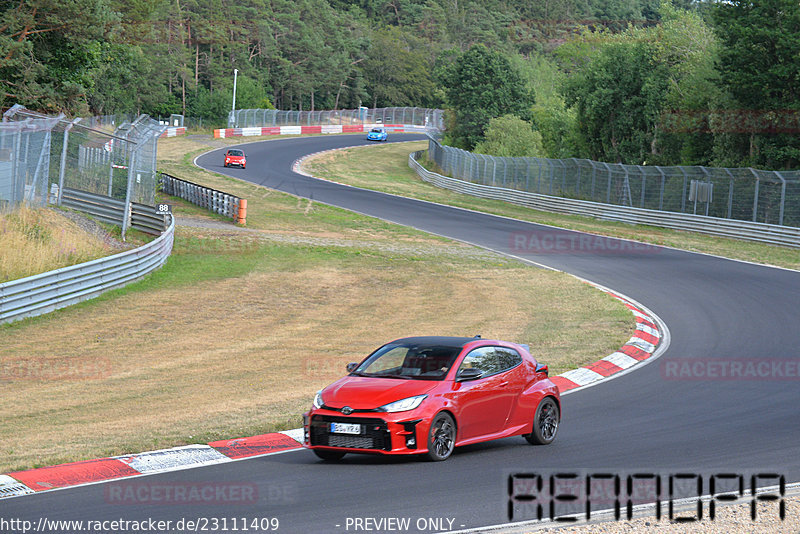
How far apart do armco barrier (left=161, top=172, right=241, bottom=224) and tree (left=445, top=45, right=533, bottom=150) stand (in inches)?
1483

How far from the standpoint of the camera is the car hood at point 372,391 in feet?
32.3

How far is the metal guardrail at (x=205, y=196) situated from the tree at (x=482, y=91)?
37.7 m

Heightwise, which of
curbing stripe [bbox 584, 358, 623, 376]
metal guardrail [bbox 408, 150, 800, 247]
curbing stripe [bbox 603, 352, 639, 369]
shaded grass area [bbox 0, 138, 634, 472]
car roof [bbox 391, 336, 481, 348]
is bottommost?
shaded grass area [bbox 0, 138, 634, 472]

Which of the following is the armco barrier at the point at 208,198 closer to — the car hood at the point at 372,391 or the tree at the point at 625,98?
the tree at the point at 625,98

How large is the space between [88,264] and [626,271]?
15.8 metres

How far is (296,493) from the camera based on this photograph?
28.1 feet

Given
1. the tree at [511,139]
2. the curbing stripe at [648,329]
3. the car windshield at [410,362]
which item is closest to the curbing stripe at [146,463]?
the car windshield at [410,362]

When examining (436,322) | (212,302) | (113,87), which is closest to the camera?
(436,322)

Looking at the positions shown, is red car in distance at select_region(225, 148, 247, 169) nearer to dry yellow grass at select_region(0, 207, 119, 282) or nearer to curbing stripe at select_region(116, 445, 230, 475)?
dry yellow grass at select_region(0, 207, 119, 282)

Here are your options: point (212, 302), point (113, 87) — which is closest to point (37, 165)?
point (212, 302)

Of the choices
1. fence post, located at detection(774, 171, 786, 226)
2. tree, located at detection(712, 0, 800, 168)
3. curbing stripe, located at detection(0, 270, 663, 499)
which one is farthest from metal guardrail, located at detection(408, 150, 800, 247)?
curbing stripe, located at detection(0, 270, 663, 499)

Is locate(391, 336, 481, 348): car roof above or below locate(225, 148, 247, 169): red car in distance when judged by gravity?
above

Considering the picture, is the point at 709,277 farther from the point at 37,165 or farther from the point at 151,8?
the point at 151,8

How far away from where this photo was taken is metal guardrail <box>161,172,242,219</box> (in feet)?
127
